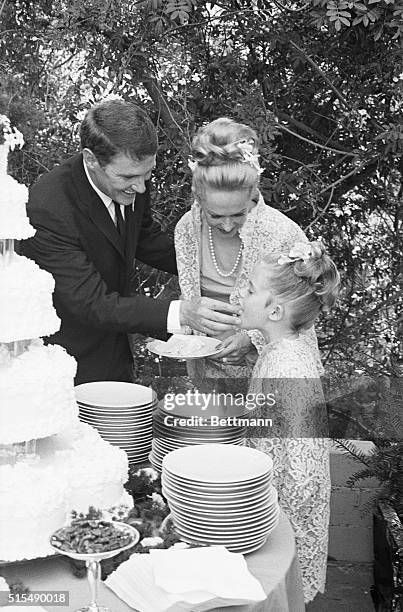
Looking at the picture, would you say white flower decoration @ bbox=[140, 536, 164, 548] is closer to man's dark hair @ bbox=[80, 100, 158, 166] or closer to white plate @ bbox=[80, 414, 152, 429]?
white plate @ bbox=[80, 414, 152, 429]

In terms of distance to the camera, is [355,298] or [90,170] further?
[355,298]

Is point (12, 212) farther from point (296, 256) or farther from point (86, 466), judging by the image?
point (296, 256)

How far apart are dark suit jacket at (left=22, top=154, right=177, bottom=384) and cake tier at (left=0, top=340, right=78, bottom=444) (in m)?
1.19

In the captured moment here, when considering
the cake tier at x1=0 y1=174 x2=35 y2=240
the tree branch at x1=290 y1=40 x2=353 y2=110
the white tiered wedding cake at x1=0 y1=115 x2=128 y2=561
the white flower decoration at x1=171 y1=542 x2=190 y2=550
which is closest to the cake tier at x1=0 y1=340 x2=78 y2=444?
the white tiered wedding cake at x1=0 y1=115 x2=128 y2=561

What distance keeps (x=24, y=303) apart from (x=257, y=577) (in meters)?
0.80

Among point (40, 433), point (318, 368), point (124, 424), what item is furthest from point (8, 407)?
point (318, 368)

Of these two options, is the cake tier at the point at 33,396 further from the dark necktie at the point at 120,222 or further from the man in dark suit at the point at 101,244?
the dark necktie at the point at 120,222

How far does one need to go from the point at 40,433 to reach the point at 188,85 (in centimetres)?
330

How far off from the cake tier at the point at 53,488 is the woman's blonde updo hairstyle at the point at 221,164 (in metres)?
1.25

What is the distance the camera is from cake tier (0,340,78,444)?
185 centimetres

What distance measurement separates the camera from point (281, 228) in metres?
3.28

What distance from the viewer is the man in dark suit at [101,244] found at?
121 inches

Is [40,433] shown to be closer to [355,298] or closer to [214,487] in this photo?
[214,487]

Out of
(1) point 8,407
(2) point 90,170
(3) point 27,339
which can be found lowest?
(1) point 8,407
